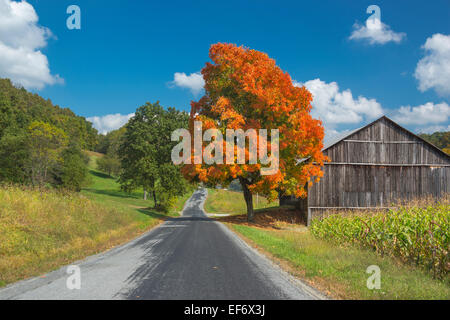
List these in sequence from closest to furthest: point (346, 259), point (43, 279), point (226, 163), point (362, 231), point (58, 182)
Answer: point (43, 279)
point (346, 259)
point (362, 231)
point (226, 163)
point (58, 182)

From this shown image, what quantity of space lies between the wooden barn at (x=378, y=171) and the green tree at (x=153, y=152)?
16871mm

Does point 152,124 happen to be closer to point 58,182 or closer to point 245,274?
point 58,182

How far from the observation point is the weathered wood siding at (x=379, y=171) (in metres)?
29.5

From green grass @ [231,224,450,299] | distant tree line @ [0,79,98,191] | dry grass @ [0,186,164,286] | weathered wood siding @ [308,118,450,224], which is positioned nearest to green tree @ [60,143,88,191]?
distant tree line @ [0,79,98,191]

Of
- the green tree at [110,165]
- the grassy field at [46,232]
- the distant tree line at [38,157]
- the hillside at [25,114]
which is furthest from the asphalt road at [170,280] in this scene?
the green tree at [110,165]

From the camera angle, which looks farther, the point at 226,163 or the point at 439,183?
the point at 439,183

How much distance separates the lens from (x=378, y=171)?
29906 mm

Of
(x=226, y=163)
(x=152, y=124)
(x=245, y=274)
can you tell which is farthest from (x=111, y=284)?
(x=152, y=124)

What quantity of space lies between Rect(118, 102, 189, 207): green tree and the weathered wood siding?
1730 cm

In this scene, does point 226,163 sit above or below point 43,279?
above

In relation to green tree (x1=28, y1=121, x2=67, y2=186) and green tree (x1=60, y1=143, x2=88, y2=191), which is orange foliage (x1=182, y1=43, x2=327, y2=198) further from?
green tree (x1=60, y1=143, x2=88, y2=191)

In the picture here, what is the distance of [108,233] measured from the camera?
16266mm

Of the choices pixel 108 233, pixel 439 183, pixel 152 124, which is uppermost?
pixel 152 124
